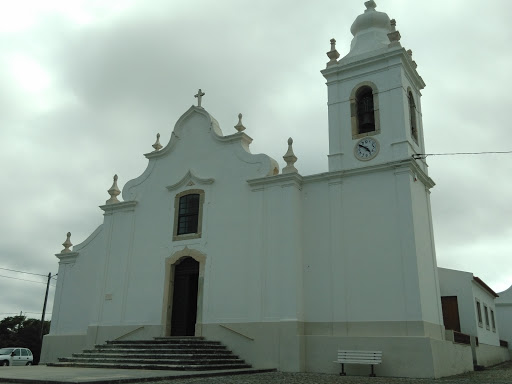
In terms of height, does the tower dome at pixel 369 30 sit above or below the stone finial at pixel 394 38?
above

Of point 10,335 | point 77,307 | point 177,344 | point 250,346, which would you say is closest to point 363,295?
point 250,346

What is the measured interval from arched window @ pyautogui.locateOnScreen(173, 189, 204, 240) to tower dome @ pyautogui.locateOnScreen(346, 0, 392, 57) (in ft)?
24.5

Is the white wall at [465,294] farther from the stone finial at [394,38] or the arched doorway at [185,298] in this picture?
the arched doorway at [185,298]

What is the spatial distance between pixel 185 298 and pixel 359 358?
640cm

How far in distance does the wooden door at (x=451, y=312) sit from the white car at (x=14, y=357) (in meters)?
18.3

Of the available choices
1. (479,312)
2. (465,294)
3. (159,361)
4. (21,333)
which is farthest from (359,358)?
(21,333)

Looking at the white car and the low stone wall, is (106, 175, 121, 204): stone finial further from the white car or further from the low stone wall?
the low stone wall

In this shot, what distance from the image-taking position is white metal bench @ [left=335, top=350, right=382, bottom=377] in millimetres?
12750

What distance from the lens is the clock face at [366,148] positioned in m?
15.6

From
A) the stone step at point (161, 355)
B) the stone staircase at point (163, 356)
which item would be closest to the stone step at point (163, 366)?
the stone staircase at point (163, 356)

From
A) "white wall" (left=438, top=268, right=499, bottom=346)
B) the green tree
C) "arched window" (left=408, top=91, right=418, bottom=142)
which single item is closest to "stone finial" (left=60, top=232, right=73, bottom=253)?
"arched window" (left=408, top=91, right=418, bottom=142)

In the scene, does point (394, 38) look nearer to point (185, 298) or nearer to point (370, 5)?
point (370, 5)

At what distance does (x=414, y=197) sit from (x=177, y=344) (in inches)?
327

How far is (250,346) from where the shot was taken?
580 inches
